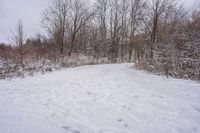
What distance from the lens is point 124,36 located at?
32.4 meters

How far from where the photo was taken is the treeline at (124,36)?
1113 centimetres

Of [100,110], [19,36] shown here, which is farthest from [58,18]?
[100,110]

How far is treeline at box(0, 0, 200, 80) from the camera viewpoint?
1113 cm

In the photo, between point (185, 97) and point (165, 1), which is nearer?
point (185, 97)

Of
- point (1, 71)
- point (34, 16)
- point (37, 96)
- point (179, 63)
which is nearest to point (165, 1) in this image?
point (179, 63)

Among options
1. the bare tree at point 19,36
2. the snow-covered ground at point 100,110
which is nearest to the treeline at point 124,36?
the bare tree at point 19,36

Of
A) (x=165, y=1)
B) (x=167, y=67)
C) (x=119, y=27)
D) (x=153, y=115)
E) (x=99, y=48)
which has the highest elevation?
(x=165, y=1)

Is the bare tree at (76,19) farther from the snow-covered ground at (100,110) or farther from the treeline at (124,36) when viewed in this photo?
the snow-covered ground at (100,110)

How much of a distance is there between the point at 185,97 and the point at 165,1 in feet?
66.3

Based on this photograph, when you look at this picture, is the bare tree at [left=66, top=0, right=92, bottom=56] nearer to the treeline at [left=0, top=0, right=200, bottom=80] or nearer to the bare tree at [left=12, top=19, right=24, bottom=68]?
the treeline at [left=0, top=0, right=200, bottom=80]

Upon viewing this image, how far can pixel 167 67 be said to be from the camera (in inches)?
425

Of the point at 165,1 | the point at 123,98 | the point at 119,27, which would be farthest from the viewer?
the point at 119,27

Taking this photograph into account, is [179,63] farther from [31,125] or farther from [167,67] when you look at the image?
[31,125]

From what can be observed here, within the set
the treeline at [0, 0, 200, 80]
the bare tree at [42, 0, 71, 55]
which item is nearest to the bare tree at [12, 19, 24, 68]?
the treeline at [0, 0, 200, 80]
